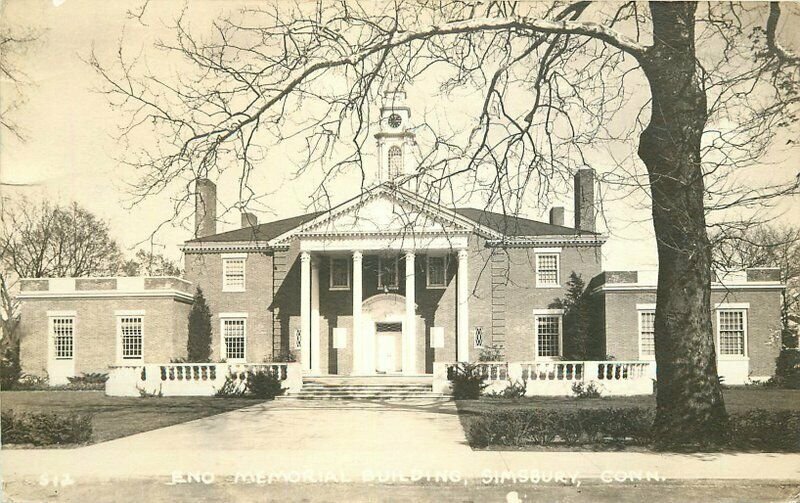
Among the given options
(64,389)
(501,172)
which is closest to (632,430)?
(501,172)

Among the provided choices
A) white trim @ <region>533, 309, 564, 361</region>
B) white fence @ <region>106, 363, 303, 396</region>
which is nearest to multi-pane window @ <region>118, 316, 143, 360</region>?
white fence @ <region>106, 363, 303, 396</region>

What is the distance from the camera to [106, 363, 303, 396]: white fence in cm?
2478

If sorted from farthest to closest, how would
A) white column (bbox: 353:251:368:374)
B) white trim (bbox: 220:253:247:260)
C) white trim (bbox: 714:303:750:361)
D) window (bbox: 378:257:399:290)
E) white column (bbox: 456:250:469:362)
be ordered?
1. white trim (bbox: 220:253:247:260)
2. window (bbox: 378:257:399:290)
3. white column (bbox: 353:251:368:374)
4. white column (bbox: 456:250:469:362)
5. white trim (bbox: 714:303:750:361)

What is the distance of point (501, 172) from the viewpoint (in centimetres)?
1314

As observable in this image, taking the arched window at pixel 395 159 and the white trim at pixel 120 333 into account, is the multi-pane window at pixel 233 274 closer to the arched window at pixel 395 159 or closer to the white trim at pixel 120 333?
the white trim at pixel 120 333

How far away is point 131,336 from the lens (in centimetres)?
3059

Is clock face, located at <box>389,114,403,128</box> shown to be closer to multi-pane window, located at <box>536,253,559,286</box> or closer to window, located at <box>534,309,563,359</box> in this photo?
multi-pane window, located at <box>536,253,559,286</box>

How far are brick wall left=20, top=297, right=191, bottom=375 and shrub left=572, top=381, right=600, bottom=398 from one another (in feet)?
55.1

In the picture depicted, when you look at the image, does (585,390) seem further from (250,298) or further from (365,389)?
(250,298)

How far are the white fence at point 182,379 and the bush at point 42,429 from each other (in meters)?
12.3

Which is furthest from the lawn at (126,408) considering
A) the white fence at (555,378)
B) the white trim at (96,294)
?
the white fence at (555,378)

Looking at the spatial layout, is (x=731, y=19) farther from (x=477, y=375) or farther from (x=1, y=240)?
(x=477, y=375)

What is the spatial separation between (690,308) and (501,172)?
3.99 meters

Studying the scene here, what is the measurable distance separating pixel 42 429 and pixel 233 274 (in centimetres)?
2188
